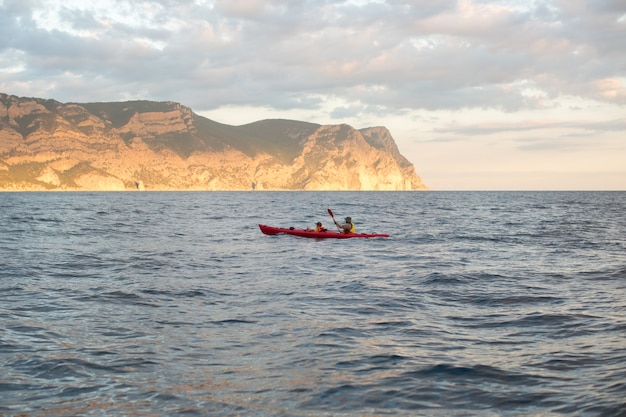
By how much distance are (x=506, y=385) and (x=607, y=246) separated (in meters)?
23.9

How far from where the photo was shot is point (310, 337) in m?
10.5

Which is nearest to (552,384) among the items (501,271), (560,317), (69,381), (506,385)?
(506,385)

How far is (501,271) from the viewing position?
65.8 ft

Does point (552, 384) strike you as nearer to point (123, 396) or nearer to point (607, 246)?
A: point (123, 396)

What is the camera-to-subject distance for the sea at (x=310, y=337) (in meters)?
7.27

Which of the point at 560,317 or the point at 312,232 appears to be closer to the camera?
the point at 560,317

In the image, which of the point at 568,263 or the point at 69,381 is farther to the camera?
the point at 568,263

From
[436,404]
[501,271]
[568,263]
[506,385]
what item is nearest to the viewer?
[436,404]

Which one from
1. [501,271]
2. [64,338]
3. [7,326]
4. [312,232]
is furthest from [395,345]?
[312,232]

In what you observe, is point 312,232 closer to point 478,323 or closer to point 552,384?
point 478,323

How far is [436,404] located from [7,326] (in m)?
8.53

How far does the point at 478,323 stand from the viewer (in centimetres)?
1194

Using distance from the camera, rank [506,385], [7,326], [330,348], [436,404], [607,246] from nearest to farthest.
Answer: [436,404], [506,385], [330,348], [7,326], [607,246]

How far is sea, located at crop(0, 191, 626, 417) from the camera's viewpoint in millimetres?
7266
